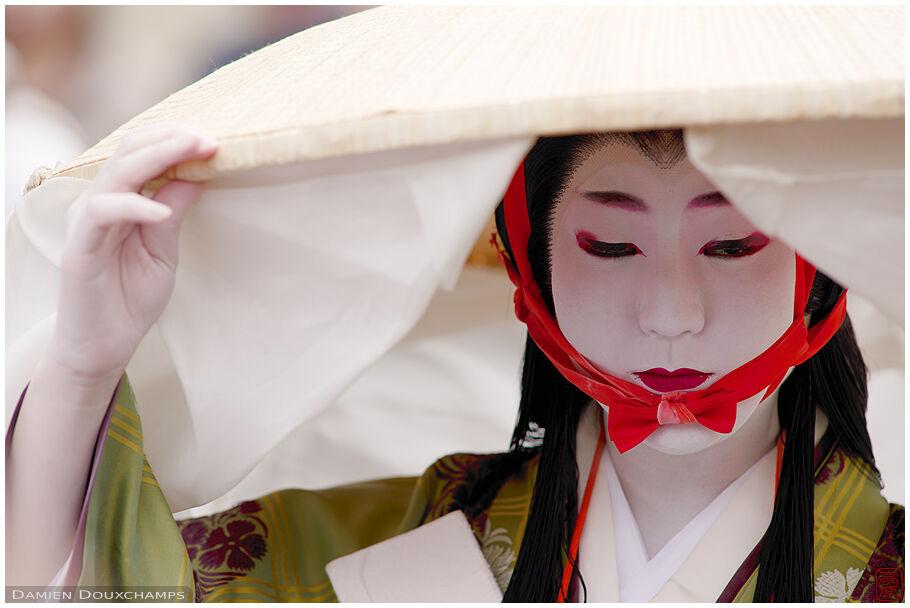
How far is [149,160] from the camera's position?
2.40 feet

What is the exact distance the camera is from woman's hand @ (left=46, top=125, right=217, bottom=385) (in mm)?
731

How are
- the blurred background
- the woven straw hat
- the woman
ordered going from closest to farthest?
the woven straw hat, the woman, the blurred background

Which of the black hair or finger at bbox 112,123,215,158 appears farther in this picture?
the black hair

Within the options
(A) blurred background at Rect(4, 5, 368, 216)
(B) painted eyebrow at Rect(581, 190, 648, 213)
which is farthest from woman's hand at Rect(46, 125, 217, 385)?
(A) blurred background at Rect(4, 5, 368, 216)

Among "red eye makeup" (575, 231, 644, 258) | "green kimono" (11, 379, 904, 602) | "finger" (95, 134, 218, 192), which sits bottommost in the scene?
"green kimono" (11, 379, 904, 602)

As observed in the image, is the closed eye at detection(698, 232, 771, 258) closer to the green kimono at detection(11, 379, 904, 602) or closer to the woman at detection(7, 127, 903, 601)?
the woman at detection(7, 127, 903, 601)

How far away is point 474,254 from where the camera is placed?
1.64 m

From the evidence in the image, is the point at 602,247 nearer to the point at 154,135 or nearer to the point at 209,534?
the point at 154,135

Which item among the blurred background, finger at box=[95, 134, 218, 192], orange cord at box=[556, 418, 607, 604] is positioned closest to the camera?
finger at box=[95, 134, 218, 192]

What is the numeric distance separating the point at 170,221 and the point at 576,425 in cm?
64

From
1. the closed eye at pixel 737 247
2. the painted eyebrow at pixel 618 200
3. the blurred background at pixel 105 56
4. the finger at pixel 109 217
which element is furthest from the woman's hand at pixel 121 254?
the blurred background at pixel 105 56

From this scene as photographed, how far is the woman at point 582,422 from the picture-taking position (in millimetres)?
820

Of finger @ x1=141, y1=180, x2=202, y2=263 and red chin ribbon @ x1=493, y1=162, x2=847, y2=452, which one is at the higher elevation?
finger @ x1=141, y1=180, x2=202, y2=263

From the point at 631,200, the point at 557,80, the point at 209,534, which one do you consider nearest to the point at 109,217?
the point at 557,80
